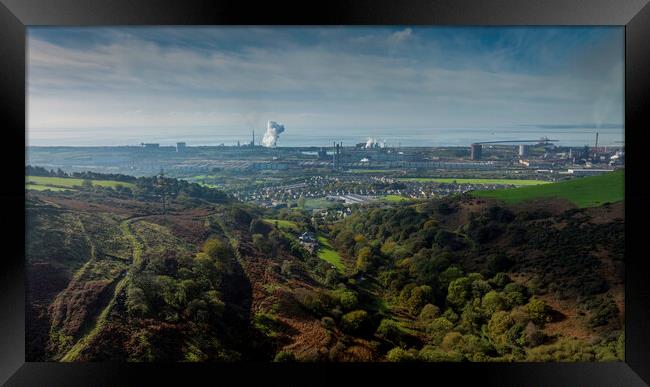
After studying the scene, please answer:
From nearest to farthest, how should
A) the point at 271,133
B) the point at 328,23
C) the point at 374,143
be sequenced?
the point at 328,23, the point at 271,133, the point at 374,143

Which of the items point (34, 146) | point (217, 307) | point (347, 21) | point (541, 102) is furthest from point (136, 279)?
point (541, 102)

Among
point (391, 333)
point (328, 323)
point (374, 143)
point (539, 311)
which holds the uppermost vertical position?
point (374, 143)

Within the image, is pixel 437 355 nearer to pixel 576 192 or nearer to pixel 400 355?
pixel 400 355

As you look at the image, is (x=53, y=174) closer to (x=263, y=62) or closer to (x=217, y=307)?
(x=217, y=307)

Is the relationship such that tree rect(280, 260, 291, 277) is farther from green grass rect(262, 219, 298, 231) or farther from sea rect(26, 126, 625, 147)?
sea rect(26, 126, 625, 147)

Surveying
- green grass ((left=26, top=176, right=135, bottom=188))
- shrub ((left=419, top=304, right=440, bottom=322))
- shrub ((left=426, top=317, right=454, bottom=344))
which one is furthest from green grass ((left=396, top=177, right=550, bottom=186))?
green grass ((left=26, top=176, right=135, bottom=188))

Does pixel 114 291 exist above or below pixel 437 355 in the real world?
above

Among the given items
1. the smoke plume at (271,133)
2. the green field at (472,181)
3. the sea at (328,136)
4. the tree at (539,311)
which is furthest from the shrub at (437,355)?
the smoke plume at (271,133)

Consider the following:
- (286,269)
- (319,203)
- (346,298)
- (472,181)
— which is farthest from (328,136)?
(346,298)
